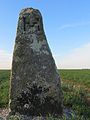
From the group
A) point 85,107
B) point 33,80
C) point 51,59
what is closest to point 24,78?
point 33,80

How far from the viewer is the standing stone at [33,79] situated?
13641mm

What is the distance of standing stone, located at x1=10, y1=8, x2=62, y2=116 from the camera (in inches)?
537

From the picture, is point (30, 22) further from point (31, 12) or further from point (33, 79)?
point (33, 79)

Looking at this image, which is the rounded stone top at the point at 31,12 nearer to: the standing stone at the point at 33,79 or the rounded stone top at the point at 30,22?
the rounded stone top at the point at 30,22

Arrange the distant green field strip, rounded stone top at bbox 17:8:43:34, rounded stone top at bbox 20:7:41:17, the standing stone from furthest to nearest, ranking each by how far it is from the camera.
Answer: the distant green field strip < rounded stone top at bbox 20:7:41:17 < rounded stone top at bbox 17:8:43:34 < the standing stone

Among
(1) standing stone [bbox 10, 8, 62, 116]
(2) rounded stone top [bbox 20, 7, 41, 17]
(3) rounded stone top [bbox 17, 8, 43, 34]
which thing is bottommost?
(1) standing stone [bbox 10, 8, 62, 116]

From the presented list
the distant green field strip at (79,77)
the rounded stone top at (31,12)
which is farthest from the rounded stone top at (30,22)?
the distant green field strip at (79,77)

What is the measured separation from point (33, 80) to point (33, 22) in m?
2.09

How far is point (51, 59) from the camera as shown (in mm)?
13750

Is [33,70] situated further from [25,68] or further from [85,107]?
[85,107]

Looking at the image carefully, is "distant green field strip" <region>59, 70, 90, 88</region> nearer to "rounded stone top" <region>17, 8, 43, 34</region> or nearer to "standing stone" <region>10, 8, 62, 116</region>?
"standing stone" <region>10, 8, 62, 116</region>

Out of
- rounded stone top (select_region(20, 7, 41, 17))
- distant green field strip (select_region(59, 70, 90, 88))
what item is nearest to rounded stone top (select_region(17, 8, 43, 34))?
rounded stone top (select_region(20, 7, 41, 17))

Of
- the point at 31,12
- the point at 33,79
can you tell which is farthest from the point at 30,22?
the point at 33,79

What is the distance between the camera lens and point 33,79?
44.9 feet
